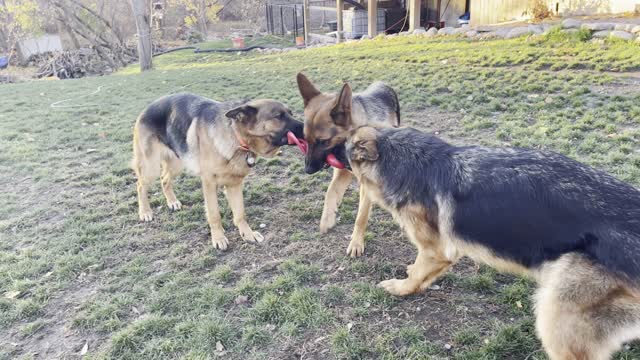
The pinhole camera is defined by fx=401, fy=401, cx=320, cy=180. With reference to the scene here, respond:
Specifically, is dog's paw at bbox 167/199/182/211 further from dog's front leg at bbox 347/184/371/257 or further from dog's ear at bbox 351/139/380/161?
dog's ear at bbox 351/139/380/161

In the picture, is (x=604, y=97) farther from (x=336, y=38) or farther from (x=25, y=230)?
(x=336, y=38)

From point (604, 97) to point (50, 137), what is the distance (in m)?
10.9

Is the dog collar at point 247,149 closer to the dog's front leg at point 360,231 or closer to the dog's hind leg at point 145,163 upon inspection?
the dog's front leg at point 360,231

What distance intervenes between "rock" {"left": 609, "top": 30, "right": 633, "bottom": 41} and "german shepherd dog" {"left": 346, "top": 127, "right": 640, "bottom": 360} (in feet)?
34.0

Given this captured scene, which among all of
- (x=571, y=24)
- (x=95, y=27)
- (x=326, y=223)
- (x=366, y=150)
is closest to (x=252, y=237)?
(x=326, y=223)

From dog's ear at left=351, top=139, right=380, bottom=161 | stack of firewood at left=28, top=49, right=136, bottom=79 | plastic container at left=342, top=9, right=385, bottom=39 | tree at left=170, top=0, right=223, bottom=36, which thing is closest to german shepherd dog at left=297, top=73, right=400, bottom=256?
dog's ear at left=351, top=139, right=380, bottom=161

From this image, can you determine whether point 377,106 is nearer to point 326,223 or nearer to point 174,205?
point 326,223

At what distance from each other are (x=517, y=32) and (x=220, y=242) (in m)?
12.9

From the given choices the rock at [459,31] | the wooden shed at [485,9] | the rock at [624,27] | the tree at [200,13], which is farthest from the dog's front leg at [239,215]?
the tree at [200,13]

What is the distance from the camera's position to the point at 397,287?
3.46 m

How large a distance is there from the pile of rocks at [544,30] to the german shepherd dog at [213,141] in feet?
35.1

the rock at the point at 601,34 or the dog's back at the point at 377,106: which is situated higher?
the rock at the point at 601,34

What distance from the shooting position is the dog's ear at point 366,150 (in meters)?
3.20

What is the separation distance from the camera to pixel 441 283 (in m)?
3.62
